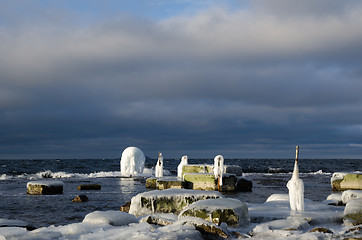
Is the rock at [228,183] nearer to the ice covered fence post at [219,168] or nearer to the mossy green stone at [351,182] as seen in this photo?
the ice covered fence post at [219,168]

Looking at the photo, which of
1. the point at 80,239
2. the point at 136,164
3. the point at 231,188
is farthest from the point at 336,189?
the point at 136,164

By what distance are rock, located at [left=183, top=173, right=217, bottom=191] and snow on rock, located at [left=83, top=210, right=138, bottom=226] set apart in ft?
48.2

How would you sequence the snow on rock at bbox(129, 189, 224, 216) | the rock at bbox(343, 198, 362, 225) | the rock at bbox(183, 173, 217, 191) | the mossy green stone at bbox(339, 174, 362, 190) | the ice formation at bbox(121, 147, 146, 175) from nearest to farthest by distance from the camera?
the rock at bbox(343, 198, 362, 225)
the snow on rock at bbox(129, 189, 224, 216)
the rock at bbox(183, 173, 217, 191)
the mossy green stone at bbox(339, 174, 362, 190)
the ice formation at bbox(121, 147, 146, 175)

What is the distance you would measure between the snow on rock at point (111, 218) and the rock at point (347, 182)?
20540 mm

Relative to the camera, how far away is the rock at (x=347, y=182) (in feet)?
89.8

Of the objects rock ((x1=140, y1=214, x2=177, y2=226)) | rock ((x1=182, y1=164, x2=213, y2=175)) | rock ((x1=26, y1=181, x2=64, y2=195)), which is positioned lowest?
rock ((x1=26, y1=181, x2=64, y2=195))

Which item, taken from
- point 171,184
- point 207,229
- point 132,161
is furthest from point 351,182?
point 132,161

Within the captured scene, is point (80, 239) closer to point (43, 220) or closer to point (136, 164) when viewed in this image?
point (43, 220)

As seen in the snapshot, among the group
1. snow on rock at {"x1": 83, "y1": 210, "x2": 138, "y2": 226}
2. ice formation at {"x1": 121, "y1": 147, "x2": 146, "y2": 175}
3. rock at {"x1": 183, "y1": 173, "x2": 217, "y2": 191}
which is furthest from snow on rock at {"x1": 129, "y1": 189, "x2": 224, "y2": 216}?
ice formation at {"x1": 121, "y1": 147, "x2": 146, "y2": 175}

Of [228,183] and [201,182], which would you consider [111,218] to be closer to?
[201,182]

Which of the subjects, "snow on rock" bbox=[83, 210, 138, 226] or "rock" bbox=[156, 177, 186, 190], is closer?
"snow on rock" bbox=[83, 210, 138, 226]

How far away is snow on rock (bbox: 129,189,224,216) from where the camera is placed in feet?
45.4

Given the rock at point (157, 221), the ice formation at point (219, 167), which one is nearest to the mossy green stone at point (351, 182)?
the ice formation at point (219, 167)

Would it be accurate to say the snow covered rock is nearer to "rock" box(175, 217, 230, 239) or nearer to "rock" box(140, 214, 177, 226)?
"rock" box(140, 214, 177, 226)
